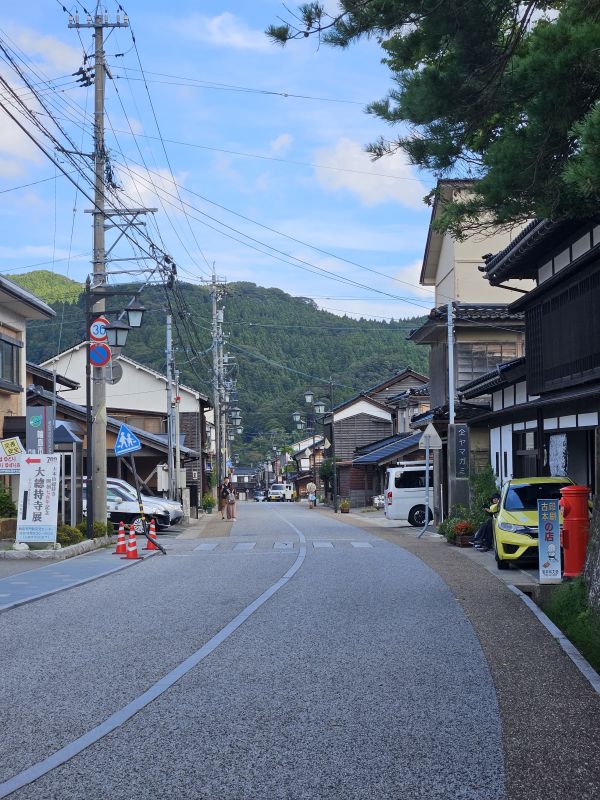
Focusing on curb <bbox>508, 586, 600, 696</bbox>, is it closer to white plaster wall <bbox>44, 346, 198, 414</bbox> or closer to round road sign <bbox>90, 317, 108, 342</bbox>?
round road sign <bbox>90, 317, 108, 342</bbox>

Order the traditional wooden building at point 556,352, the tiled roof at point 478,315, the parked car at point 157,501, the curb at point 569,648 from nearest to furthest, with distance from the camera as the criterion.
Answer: the curb at point 569,648
the traditional wooden building at point 556,352
the tiled roof at point 478,315
the parked car at point 157,501

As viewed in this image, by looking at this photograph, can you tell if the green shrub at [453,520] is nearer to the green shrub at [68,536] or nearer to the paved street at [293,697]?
the green shrub at [68,536]

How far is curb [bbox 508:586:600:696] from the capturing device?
777cm

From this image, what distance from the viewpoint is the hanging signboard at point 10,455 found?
22.0 metres

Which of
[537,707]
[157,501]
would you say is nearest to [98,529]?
[157,501]

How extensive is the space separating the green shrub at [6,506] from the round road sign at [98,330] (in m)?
4.62

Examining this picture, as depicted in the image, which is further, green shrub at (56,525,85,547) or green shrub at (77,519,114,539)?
green shrub at (77,519,114,539)

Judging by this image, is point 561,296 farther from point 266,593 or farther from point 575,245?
point 266,593

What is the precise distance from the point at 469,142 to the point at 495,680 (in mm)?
5697

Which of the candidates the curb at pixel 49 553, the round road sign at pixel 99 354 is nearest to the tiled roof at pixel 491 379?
the round road sign at pixel 99 354

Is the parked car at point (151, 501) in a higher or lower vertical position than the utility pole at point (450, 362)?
lower

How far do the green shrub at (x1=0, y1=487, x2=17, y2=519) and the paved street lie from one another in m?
11.1

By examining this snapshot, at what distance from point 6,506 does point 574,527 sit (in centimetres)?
1564

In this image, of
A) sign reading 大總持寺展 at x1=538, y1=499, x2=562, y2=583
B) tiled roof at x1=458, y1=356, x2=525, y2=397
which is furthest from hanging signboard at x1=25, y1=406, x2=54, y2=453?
sign reading 大總持寺展 at x1=538, y1=499, x2=562, y2=583
